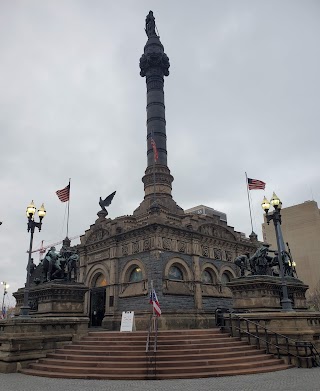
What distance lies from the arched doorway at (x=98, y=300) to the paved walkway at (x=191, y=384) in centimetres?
1491

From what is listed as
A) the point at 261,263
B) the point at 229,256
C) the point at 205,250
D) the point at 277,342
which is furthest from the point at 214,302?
the point at 277,342

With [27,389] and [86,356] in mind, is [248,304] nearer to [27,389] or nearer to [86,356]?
[86,356]

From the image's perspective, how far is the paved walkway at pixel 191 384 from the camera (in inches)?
396

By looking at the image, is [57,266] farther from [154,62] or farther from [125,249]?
[154,62]

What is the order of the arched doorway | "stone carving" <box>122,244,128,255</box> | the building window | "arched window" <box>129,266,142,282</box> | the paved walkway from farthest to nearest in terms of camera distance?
the building window
the arched doorway
"stone carving" <box>122,244,128,255</box>
"arched window" <box>129,266,142,282</box>
the paved walkway

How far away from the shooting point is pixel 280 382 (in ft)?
35.0

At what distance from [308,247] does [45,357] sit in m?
90.8

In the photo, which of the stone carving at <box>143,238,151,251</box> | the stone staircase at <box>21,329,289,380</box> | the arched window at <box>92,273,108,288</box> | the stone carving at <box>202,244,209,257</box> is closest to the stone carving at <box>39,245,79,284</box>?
the stone staircase at <box>21,329,289,380</box>

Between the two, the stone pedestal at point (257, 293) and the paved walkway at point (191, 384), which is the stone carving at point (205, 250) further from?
the paved walkway at point (191, 384)

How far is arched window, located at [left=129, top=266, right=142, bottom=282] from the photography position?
81.9 feet

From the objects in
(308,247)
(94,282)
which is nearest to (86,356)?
(94,282)

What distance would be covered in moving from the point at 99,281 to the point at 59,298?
8499mm

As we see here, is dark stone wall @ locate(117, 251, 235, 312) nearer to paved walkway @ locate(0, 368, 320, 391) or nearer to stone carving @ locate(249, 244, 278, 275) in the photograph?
stone carving @ locate(249, 244, 278, 275)

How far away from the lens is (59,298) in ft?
64.7
